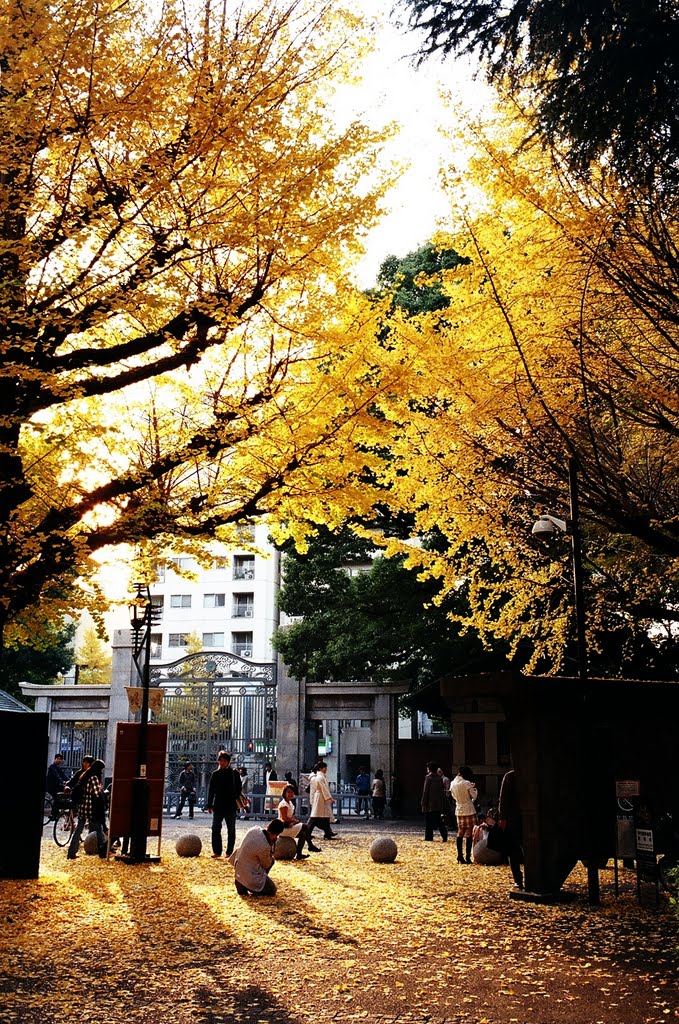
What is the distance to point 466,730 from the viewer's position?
66.1 ft

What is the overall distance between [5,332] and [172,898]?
697 centimetres

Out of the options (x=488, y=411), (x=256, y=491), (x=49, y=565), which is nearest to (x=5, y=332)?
(x=49, y=565)

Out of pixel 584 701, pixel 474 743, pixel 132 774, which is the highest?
pixel 584 701

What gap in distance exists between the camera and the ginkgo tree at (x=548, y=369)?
28.5ft

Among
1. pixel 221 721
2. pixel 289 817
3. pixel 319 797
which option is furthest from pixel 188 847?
pixel 221 721

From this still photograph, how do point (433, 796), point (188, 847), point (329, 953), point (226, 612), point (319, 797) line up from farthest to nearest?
point (226, 612) < point (433, 796) < point (319, 797) < point (188, 847) < point (329, 953)

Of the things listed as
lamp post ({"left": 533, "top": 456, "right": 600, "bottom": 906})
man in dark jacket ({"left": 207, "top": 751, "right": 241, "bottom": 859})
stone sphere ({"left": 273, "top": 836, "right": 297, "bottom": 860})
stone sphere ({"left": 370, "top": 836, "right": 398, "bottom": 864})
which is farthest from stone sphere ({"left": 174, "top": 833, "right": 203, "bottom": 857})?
lamp post ({"left": 533, "top": 456, "right": 600, "bottom": 906})

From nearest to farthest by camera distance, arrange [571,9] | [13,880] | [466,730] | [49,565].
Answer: [571,9] → [49,565] → [13,880] → [466,730]

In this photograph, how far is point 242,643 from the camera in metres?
56.0

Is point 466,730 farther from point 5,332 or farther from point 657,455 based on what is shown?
point 5,332

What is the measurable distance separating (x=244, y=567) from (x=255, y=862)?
151 ft

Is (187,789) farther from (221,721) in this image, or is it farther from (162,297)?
(162,297)

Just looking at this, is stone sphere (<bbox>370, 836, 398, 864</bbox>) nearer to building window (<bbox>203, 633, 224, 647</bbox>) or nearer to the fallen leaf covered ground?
the fallen leaf covered ground

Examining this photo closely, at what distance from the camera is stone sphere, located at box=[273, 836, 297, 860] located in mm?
14789
